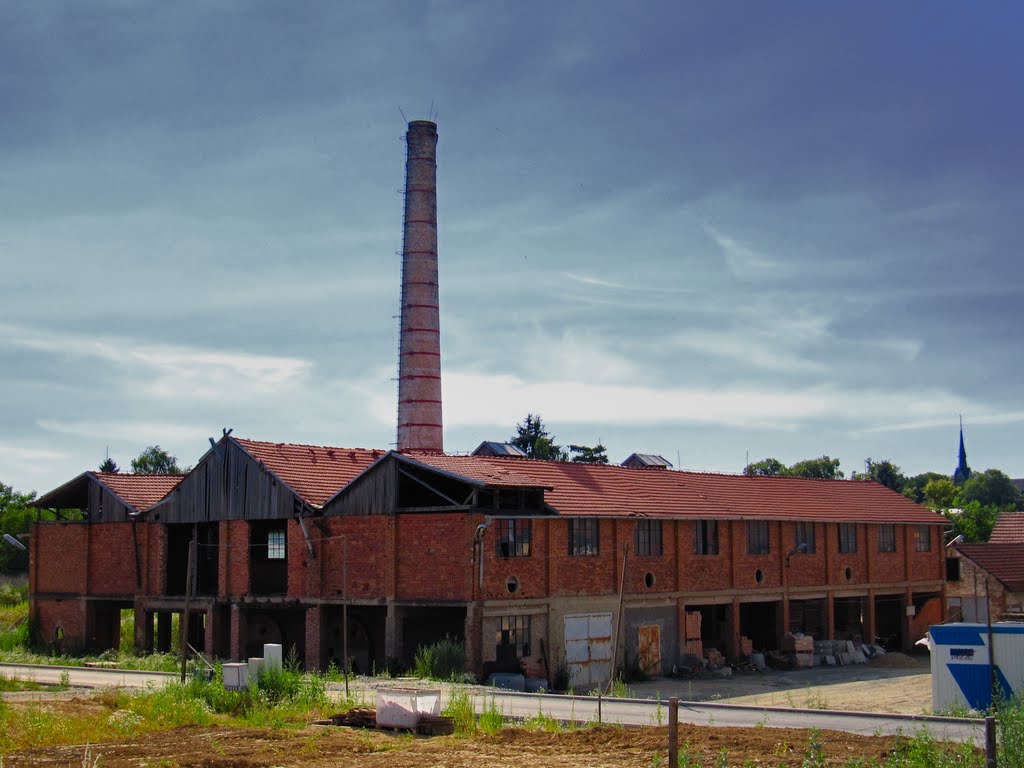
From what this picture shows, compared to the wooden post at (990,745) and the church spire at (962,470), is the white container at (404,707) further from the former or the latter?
the church spire at (962,470)

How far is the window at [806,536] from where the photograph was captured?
138ft

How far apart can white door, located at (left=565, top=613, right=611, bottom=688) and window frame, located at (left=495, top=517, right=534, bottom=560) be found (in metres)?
2.55

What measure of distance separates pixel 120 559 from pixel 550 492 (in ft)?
53.2

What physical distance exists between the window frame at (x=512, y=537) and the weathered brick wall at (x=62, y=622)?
58.3 feet

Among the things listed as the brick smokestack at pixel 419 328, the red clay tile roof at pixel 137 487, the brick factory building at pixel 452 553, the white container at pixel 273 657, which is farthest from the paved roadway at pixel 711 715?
the brick smokestack at pixel 419 328

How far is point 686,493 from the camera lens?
39.7m

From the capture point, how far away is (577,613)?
1299 inches

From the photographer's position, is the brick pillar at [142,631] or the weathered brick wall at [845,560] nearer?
the brick pillar at [142,631]

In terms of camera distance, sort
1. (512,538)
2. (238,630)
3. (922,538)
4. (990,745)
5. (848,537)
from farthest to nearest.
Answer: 1. (922,538)
2. (848,537)
3. (238,630)
4. (512,538)
5. (990,745)

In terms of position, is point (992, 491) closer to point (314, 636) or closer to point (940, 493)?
point (940, 493)

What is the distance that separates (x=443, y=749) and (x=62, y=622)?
28.7 meters

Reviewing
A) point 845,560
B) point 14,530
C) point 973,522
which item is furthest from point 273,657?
point 973,522

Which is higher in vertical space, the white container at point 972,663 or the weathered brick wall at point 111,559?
the weathered brick wall at point 111,559

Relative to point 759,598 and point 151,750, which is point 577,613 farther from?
point 151,750
